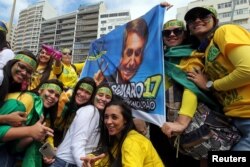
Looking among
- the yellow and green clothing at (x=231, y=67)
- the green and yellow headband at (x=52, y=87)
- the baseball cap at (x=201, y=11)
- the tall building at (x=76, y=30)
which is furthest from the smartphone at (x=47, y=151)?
the tall building at (x=76, y=30)

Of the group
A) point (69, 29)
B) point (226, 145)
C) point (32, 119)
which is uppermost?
point (69, 29)

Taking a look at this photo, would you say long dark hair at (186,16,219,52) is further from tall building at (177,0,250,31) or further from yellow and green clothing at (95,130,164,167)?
tall building at (177,0,250,31)

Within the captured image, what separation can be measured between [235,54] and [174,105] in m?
0.88

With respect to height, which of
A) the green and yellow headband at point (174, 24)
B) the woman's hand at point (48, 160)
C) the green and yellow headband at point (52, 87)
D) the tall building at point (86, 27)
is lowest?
the woman's hand at point (48, 160)

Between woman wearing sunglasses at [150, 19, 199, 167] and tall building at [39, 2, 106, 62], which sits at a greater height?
tall building at [39, 2, 106, 62]

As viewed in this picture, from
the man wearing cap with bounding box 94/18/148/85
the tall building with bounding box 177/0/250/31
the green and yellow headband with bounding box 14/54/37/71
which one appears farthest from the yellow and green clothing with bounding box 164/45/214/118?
the tall building with bounding box 177/0/250/31

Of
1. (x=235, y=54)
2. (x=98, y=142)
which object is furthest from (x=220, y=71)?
(x=98, y=142)

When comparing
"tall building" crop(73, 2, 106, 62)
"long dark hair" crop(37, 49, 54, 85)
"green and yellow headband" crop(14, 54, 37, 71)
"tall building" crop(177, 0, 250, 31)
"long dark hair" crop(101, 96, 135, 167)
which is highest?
"tall building" crop(73, 2, 106, 62)

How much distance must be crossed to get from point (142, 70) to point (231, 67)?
1.22 meters

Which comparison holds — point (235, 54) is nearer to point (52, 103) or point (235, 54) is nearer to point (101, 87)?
point (101, 87)

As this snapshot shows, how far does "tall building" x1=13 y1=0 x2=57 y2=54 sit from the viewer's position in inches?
5039

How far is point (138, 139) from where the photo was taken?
272cm

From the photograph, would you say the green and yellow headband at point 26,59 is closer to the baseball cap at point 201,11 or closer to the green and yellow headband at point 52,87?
the green and yellow headband at point 52,87

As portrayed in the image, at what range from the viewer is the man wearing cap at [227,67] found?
250 centimetres
